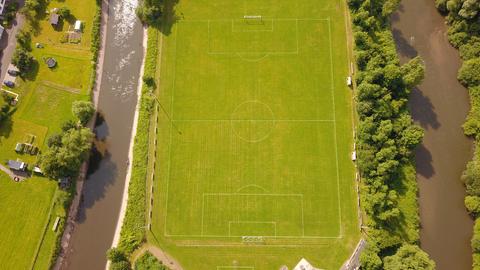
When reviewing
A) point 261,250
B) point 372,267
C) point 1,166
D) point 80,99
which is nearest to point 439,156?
point 372,267

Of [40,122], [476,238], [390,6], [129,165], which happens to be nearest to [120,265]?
[129,165]

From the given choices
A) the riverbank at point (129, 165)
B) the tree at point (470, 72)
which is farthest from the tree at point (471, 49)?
the riverbank at point (129, 165)

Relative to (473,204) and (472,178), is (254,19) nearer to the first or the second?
Result: (472,178)

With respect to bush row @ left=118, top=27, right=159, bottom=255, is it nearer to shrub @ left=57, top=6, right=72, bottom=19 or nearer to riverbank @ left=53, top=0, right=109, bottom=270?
riverbank @ left=53, top=0, right=109, bottom=270

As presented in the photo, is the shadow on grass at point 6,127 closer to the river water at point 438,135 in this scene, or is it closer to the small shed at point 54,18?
the small shed at point 54,18

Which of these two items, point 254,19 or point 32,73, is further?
point 254,19

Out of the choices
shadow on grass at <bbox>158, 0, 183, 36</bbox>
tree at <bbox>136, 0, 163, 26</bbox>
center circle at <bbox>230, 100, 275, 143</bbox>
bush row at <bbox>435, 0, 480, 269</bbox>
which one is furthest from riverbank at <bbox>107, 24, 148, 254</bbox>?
bush row at <bbox>435, 0, 480, 269</bbox>
